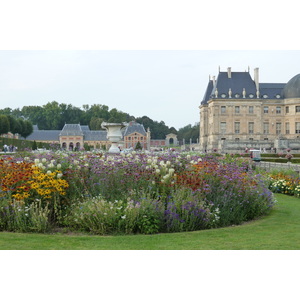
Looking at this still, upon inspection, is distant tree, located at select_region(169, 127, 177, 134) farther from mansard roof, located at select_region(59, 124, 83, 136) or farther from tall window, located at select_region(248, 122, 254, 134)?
tall window, located at select_region(248, 122, 254, 134)

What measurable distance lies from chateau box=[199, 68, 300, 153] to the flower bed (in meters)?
50.1

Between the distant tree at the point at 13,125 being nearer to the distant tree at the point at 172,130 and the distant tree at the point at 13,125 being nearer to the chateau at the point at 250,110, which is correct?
the chateau at the point at 250,110

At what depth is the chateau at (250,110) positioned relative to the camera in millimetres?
59438

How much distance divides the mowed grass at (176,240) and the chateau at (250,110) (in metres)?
51.6

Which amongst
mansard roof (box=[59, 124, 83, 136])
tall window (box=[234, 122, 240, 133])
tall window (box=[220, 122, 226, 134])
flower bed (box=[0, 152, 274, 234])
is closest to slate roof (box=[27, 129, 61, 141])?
mansard roof (box=[59, 124, 83, 136])

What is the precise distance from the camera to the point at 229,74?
60.6 m

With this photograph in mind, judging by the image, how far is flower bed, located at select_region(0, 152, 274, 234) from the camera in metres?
6.80

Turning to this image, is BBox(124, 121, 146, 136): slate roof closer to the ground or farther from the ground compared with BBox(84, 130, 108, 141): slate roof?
farther from the ground

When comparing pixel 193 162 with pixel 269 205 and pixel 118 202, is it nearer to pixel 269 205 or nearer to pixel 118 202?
pixel 269 205

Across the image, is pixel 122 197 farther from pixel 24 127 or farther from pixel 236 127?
pixel 24 127

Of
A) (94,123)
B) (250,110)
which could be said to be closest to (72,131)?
(94,123)

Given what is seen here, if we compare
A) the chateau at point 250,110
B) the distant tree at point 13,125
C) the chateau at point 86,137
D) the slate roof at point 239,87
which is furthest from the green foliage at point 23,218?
the chateau at point 86,137

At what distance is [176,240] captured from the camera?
243 inches

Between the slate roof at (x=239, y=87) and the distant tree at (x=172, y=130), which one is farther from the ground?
the slate roof at (x=239, y=87)
